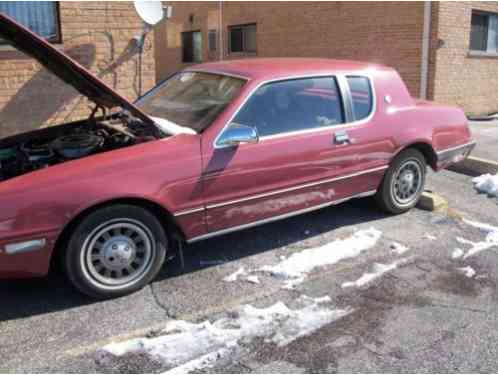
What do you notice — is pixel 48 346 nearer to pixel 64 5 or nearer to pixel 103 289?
pixel 103 289

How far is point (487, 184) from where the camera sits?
21.7 feet

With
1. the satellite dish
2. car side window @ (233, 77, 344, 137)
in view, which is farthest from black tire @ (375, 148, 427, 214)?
the satellite dish

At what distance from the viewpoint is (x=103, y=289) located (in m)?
3.88

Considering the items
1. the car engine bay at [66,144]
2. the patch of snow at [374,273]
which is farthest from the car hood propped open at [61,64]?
the patch of snow at [374,273]

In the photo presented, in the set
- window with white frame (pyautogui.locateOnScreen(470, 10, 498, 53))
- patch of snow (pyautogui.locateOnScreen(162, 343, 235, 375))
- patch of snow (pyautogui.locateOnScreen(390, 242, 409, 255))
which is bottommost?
patch of snow (pyautogui.locateOnScreen(162, 343, 235, 375))

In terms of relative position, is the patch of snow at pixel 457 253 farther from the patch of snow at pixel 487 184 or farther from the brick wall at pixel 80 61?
the brick wall at pixel 80 61

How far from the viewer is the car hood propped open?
376cm

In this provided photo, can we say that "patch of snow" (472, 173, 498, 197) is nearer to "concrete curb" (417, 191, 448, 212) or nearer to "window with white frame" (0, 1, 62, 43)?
"concrete curb" (417, 191, 448, 212)

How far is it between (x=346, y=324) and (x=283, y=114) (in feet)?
5.92

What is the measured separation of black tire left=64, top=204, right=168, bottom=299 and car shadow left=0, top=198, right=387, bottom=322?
0.66 ft

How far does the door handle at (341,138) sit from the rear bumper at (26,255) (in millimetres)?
2436

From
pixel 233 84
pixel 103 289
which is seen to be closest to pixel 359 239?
pixel 233 84

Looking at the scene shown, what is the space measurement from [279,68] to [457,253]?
85.7 inches

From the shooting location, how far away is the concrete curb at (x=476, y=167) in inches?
281
